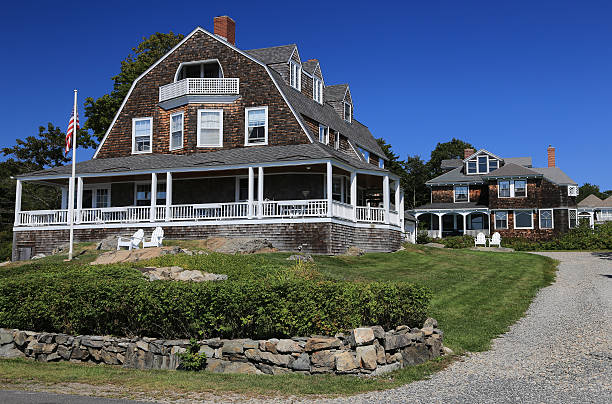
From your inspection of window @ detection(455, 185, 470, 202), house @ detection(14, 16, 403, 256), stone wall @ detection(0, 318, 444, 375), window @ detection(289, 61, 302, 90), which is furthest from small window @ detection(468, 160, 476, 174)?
stone wall @ detection(0, 318, 444, 375)

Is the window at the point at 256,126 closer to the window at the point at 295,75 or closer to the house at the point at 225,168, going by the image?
the house at the point at 225,168

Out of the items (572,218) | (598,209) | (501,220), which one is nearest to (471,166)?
(501,220)

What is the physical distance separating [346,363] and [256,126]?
68.3 ft

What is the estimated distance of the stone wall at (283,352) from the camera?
31.5ft

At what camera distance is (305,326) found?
9.98 meters

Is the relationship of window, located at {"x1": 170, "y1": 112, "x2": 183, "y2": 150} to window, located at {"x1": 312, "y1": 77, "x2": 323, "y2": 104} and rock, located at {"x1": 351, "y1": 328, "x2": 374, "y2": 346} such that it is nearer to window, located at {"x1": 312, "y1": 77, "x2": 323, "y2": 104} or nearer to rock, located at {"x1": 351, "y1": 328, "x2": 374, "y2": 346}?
window, located at {"x1": 312, "y1": 77, "x2": 323, "y2": 104}

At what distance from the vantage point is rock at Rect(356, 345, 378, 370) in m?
9.46

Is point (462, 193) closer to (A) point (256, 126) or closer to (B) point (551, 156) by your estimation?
(B) point (551, 156)

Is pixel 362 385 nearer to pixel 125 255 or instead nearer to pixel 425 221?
pixel 125 255

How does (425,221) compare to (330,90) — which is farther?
(425,221)

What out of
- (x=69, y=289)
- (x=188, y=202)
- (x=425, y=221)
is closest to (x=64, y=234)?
(x=188, y=202)

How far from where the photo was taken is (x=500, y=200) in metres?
47.6

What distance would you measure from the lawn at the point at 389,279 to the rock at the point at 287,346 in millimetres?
456

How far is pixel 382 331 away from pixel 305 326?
51.4 inches
